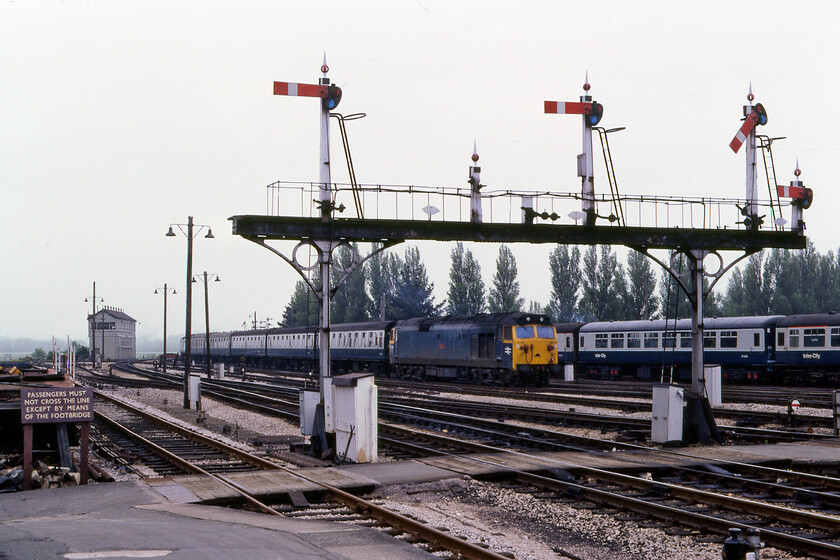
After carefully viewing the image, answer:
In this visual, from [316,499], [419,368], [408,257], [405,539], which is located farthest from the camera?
[408,257]

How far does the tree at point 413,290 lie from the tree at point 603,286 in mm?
16394

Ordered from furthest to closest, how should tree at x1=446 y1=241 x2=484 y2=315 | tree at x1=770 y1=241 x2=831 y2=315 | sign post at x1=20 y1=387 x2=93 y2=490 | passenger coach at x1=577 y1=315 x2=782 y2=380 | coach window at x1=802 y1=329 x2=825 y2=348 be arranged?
tree at x1=446 y1=241 x2=484 y2=315
tree at x1=770 y1=241 x2=831 y2=315
passenger coach at x1=577 y1=315 x2=782 y2=380
coach window at x1=802 y1=329 x2=825 y2=348
sign post at x1=20 y1=387 x2=93 y2=490

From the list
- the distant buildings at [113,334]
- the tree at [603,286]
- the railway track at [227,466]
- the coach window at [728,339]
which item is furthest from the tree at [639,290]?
the distant buildings at [113,334]

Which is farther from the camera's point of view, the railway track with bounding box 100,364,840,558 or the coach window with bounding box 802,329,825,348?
the coach window with bounding box 802,329,825,348

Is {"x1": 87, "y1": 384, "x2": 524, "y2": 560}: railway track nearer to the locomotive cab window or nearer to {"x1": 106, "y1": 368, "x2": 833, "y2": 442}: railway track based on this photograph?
{"x1": 106, "y1": 368, "x2": 833, "y2": 442}: railway track

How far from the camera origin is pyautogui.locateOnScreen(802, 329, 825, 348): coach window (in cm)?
3362

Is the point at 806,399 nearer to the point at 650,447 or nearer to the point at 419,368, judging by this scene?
the point at 650,447

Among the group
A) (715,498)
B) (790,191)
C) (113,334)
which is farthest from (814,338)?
(113,334)

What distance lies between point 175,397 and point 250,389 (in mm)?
3345

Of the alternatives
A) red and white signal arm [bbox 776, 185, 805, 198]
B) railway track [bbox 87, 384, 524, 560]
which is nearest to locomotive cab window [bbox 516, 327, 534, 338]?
railway track [bbox 87, 384, 524, 560]

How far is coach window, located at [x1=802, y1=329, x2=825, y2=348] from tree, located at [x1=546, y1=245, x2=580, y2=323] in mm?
41253

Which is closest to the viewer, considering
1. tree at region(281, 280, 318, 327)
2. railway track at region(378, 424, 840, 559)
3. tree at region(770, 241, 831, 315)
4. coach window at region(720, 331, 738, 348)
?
railway track at region(378, 424, 840, 559)

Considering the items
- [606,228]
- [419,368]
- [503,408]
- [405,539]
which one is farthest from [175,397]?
[405,539]

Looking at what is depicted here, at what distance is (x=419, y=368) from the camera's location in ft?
146
